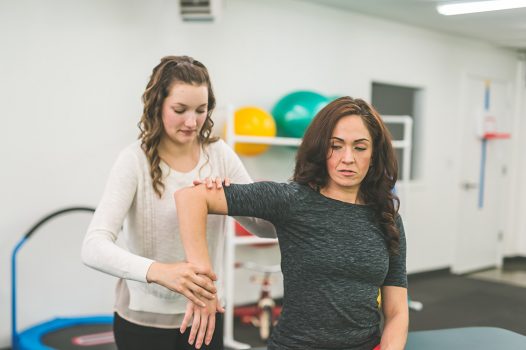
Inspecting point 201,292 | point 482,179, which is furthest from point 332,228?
point 482,179

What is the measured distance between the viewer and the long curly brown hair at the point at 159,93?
1261 millimetres

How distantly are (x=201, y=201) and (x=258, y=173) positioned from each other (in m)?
2.93

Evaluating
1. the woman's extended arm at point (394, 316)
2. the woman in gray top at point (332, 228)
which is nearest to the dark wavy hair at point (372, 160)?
the woman in gray top at point (332, 228)

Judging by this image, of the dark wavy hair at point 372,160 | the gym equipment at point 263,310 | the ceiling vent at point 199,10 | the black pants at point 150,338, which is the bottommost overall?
the gym equipment at point 263,310

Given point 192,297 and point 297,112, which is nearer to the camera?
point 192,297

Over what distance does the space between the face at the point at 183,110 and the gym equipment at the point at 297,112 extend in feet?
7.74

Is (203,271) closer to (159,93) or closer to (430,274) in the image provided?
(159,93)

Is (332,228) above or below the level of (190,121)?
below

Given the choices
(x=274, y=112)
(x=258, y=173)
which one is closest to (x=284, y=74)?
(x=274, y=112)

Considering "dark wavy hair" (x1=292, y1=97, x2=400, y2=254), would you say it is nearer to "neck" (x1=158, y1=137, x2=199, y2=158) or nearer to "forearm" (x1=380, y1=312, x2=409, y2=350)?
"forearm" (x1=380, y1=312, x2=409, y2=350)

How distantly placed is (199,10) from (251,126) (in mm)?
804

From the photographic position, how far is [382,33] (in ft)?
16.4

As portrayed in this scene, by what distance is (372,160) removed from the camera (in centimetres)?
125

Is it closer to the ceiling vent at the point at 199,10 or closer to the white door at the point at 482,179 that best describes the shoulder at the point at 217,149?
the ceiling vent at the point at 199,10
